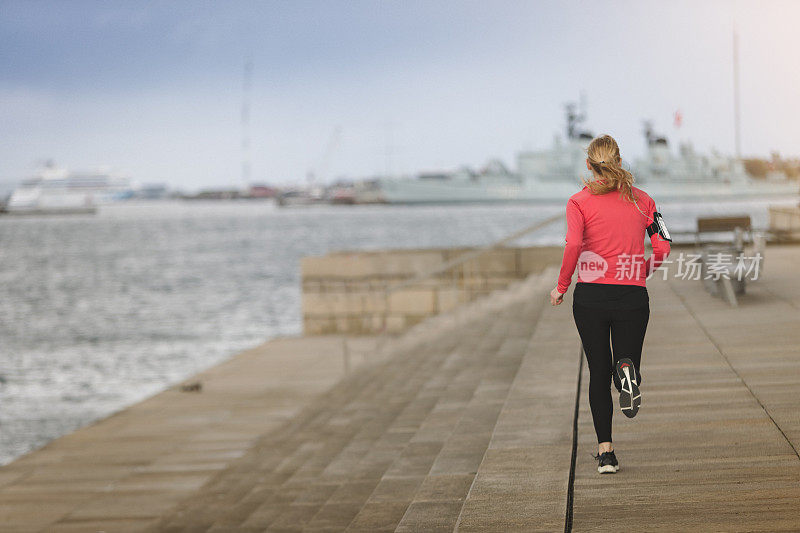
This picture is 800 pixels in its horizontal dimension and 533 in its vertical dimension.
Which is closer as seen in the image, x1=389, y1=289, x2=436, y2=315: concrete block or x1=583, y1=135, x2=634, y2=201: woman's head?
x1=583, y1=135, x2=634, y2=201: woman's head

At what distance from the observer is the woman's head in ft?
13.1

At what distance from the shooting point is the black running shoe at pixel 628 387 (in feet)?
13.4

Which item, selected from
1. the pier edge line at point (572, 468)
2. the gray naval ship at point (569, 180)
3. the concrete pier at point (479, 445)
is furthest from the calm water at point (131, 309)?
the gray naval ship at point (569, 180)

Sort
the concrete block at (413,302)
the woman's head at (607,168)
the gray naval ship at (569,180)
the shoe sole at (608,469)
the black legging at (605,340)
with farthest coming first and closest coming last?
the gray naval ship at (569,180) < the concrete block at (413,302) < the shoe sole at (608,469) < the black legging at (605,340) < the woman's head at (607,168)

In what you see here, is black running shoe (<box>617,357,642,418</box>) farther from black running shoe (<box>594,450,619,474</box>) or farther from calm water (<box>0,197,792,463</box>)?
calm water (<box>0,197,792,463</box>)

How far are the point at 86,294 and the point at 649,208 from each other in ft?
176

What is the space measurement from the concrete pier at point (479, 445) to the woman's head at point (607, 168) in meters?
1.32

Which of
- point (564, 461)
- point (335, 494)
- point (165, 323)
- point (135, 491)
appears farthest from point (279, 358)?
point (165, 323)

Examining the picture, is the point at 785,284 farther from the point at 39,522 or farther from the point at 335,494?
the point at 39,522

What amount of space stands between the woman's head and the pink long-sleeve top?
0.04m

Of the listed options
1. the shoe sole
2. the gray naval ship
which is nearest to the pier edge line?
the shoe sole

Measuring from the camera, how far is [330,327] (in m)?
19.9

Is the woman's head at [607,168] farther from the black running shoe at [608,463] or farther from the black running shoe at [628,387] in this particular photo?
the black running shoe at [608,463]

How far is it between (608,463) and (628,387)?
1.54ft
